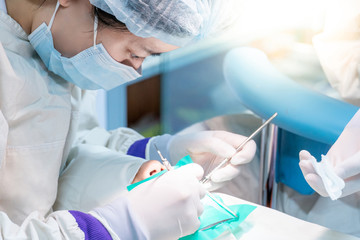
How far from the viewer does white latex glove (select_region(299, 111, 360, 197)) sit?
28.2 inches

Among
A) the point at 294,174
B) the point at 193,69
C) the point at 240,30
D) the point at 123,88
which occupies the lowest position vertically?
the point at 123,88

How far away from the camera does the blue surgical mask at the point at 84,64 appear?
0.93m

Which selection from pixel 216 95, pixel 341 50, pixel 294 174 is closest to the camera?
pixel 341 50

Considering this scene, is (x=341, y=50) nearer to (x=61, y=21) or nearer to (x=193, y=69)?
(x=61, y=21)

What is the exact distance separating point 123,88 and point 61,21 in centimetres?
106

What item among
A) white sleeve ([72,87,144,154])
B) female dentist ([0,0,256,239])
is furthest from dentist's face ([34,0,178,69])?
white sleeve ([72,87,144,154])

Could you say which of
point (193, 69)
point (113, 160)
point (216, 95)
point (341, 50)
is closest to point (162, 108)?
point (193, 69)

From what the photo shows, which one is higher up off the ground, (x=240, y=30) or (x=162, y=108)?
(x=240, y=30)

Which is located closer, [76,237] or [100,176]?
[76,237]

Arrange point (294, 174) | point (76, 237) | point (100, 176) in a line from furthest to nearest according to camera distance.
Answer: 1. point (100, 176)
2. point (294, 174)
3. point (76, 237)

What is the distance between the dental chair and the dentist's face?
0.69 feet

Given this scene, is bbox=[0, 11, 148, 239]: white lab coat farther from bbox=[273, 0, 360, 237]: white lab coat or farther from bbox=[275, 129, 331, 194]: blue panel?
bbox=[273, 0, 360, 237]: white lab coat

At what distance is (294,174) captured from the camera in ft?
3.25

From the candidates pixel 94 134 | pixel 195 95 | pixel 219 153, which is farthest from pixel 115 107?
pixel 219 153
